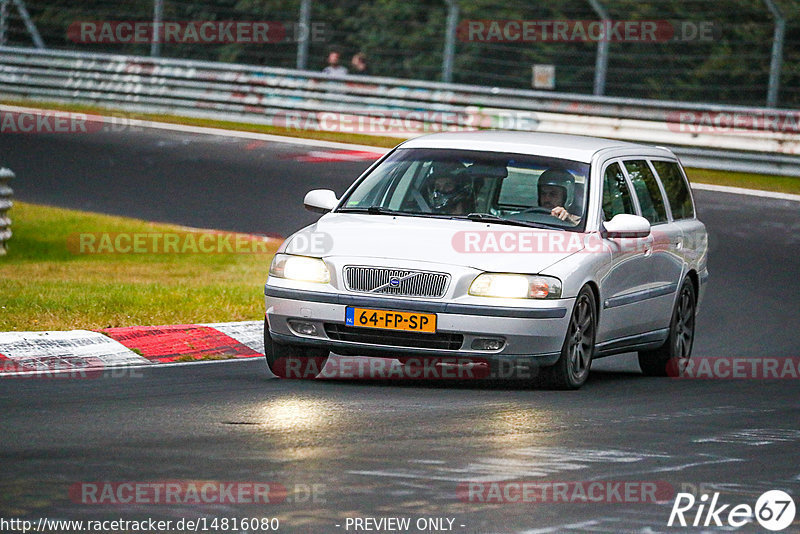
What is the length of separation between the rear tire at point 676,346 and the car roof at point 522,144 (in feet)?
4.07

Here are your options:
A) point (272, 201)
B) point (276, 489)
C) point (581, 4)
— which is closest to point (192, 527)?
point (276, 489)

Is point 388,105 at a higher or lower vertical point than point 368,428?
higher

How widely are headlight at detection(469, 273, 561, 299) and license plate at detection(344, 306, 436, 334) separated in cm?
29

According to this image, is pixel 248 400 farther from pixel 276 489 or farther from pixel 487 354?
pixel 276 489

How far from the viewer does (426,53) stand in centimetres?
2758

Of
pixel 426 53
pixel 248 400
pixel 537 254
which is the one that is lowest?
pixel 248 400

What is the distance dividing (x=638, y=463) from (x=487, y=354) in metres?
2.17

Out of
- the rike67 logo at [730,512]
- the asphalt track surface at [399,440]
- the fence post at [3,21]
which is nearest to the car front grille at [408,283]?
the asphalt track surface at [399,440]

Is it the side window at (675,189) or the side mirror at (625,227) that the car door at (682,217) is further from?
the side mirror at (625,227)

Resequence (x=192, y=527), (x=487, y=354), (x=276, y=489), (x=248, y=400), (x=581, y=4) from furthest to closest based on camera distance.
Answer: (x=581, y=4) < (x=487, y=354) < (x=248, y=400) < (x=276, y=489) < (x=192, y=527)

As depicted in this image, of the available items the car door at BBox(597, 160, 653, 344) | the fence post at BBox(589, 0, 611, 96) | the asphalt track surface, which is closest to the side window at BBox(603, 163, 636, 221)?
the car door at BBox(597, 160, 653, 344)

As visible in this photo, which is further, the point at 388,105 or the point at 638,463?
the point at 388,105

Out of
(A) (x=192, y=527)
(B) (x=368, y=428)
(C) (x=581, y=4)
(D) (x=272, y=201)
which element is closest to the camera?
(A) (x=192, y=527)

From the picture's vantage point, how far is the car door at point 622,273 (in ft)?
33.4
